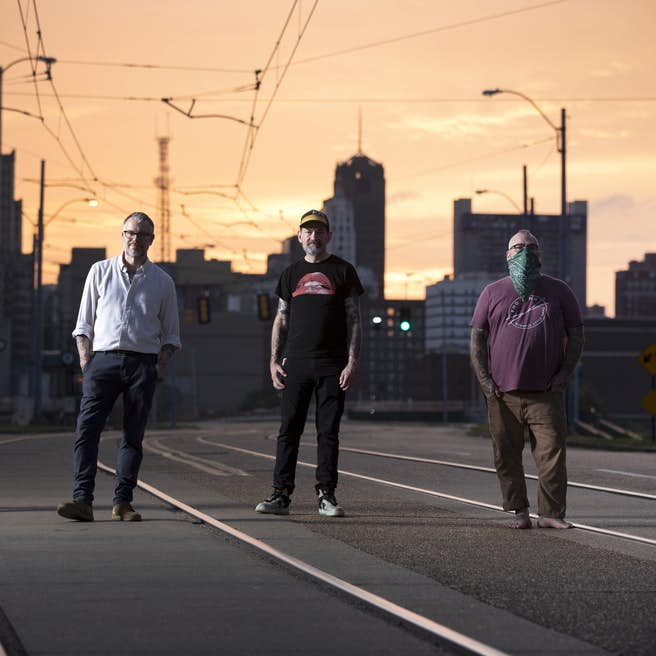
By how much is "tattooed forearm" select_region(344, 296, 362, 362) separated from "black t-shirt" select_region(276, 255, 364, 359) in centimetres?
4

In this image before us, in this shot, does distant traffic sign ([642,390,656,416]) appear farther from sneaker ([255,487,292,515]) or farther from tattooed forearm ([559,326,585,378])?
tattooed forearm ([559,326,585,378])

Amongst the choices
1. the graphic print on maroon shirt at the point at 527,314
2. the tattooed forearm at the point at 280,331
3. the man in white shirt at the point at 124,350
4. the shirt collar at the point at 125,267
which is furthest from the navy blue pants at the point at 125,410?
the graphic print on maroon shirt at the point at 527,314

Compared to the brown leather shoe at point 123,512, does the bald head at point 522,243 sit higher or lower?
higher

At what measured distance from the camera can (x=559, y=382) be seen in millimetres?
9492

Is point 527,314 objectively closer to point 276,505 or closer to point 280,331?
point 280,331

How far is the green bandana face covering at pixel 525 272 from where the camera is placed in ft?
31.4

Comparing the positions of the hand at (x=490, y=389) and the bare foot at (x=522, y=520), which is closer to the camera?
the bare foot at (x=522, y=520)

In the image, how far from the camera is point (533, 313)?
378 inches

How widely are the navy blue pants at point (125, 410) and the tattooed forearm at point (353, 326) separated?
4.46 feet

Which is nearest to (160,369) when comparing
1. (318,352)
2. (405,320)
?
(318,352)

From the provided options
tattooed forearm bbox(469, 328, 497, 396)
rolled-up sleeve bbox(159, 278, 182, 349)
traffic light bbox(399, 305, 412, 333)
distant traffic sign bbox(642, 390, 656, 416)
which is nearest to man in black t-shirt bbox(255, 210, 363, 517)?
rolled-up sleeve bbox(159, 278, 182, 349)

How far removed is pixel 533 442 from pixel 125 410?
263 centimetres

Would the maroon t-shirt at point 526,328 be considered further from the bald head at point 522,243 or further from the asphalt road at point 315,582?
the asphalt road at point 315,582

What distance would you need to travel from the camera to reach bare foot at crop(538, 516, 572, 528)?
9438 millimetres
